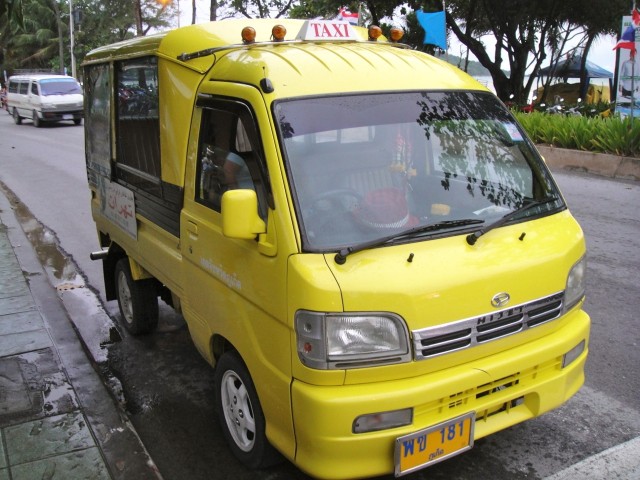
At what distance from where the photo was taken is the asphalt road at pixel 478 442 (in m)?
3.42

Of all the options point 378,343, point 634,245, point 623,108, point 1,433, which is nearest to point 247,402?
point 378,343

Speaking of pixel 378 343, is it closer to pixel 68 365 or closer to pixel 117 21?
pixel 68 365

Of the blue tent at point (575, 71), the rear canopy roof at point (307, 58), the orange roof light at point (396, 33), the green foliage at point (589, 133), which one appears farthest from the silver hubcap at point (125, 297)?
the blue tent at point (575, 71)

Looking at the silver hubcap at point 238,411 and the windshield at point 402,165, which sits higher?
the windshield at point 402,165

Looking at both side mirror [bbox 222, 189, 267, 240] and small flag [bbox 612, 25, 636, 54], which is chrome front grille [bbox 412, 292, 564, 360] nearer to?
side mirror [bbox 222, 189, 267, 240]

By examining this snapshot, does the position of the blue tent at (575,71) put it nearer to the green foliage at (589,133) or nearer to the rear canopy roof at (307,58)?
the green foliage at (589,133)

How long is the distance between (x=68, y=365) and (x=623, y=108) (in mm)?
14845

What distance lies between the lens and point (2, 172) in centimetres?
1474

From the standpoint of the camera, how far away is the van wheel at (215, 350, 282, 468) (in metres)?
3.12

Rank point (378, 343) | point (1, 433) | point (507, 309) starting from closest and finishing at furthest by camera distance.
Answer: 1. point (378, 343)
2. point (507, 309)
3. point (1, 433)

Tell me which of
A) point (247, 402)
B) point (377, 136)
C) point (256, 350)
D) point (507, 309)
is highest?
point (377, 136)

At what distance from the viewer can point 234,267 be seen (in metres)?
3.15

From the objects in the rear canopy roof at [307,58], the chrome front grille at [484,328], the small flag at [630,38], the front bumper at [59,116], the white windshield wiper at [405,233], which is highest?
the small flag at [630,38]

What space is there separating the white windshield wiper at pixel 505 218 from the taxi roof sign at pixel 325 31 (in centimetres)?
152
